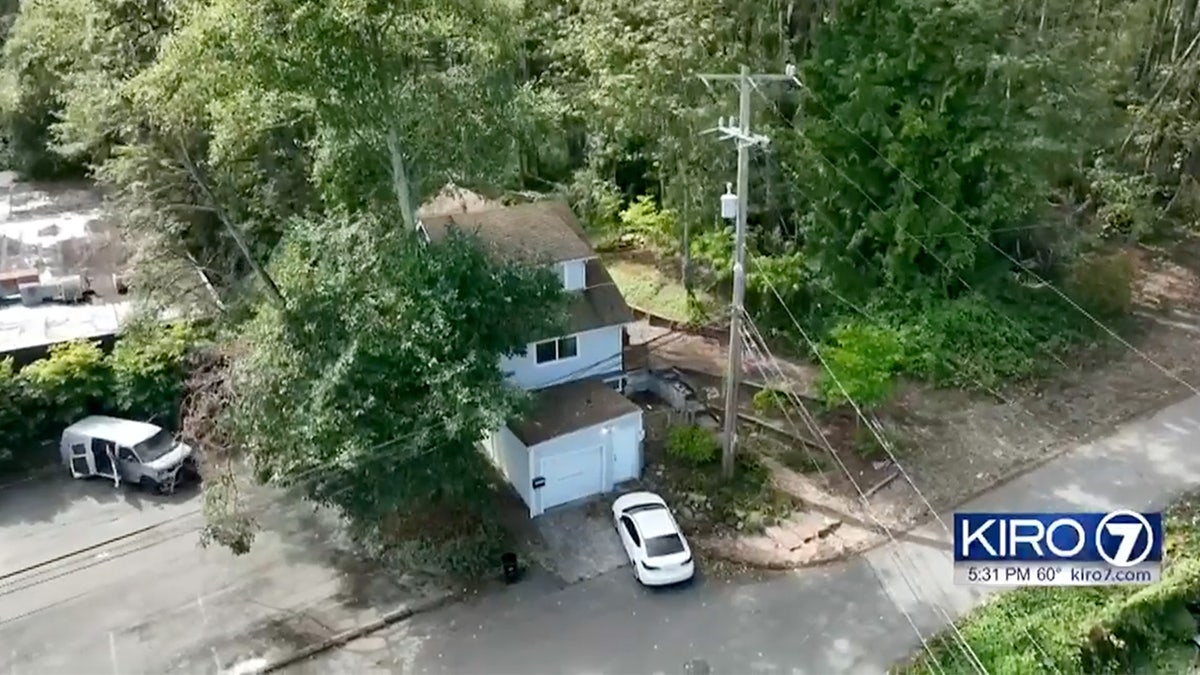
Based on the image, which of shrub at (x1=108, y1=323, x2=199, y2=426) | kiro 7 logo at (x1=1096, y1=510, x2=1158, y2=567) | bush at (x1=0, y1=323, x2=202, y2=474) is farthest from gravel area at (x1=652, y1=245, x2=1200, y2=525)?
bush at (x1=0, y1=323, x2=202, y2=474)

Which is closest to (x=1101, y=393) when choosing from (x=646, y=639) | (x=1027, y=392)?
(x=1027, y=392)

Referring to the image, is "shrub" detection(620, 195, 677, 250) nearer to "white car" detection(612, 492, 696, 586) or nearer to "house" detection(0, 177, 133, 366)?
"white car" detection(612, 492, 696, 586)

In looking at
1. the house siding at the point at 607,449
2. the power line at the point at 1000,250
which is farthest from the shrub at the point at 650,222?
the house siding at the point at 607,449

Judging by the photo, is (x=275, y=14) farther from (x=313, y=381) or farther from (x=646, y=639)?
(x=646, y=639)

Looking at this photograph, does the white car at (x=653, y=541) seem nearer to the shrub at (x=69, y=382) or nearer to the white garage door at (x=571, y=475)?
the white garage door at (x=571, y=475)

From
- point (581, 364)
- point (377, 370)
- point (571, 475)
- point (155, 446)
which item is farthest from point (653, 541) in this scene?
point (155, 446)
